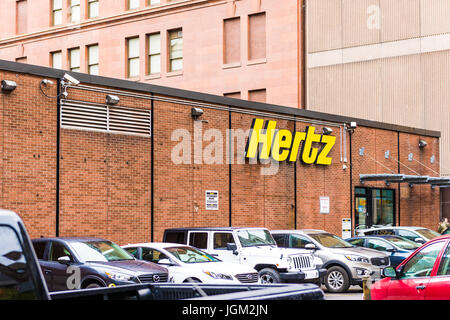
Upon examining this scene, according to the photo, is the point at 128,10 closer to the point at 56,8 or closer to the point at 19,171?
the point at 56,8

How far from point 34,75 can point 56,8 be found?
101ft

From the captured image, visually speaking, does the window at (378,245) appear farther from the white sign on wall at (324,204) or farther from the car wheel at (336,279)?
the white sign on wall at (324,204)

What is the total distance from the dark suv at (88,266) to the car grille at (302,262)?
4342 millimetres

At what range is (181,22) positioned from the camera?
44.2 meters

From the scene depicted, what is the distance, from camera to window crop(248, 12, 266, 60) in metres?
41.6

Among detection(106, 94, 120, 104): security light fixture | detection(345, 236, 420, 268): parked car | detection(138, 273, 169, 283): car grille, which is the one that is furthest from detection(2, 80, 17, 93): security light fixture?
detection(345, 236, 420, 268): parked car

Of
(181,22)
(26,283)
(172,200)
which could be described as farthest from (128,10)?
(26,283)

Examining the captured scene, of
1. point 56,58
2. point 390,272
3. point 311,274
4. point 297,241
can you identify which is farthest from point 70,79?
point 56,58

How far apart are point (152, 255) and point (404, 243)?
9091 millimetres

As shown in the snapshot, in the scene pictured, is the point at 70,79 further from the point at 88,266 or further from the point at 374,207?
the point at 374,207

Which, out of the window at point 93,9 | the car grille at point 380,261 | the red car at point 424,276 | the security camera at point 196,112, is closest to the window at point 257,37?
the window at point 93,9

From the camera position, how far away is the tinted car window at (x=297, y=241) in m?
19.8

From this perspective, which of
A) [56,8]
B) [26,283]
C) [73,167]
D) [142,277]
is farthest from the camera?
[56,8]

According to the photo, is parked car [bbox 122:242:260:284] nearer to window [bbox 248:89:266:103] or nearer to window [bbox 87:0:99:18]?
window [bbox 248:89:266:103]
